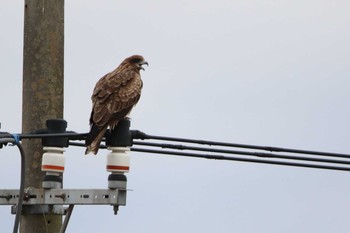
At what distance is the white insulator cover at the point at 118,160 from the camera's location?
14031mm

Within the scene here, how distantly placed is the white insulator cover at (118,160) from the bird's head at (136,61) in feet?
13.1

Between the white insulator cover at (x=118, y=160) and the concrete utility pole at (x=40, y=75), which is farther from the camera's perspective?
the concrete utility pole at (x=40, y=75)

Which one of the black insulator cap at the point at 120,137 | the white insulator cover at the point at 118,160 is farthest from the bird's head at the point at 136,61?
the white insulator cover at the point at 118,160

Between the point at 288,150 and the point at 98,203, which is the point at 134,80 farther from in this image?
the point at 98,203

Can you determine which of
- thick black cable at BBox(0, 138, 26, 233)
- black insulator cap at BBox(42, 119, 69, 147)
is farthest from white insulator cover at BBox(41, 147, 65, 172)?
thick black cable at BBox(0, 138, 26, 233)

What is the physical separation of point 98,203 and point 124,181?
366 mm

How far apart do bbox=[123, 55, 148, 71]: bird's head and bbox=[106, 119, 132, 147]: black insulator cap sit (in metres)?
3.33

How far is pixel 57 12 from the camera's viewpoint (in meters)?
15.7

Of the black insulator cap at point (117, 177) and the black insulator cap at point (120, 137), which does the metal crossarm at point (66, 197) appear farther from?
the black insulator cap at point (120, 137)

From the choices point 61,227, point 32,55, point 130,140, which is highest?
point 32,55

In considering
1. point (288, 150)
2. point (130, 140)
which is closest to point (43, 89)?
point (130, 140)

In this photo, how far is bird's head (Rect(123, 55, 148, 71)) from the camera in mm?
18172

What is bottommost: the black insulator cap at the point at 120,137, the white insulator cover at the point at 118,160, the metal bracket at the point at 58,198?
the metal bracket at the point at 58,198

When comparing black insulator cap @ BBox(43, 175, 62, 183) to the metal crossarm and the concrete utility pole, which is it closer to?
the metal crossarm
